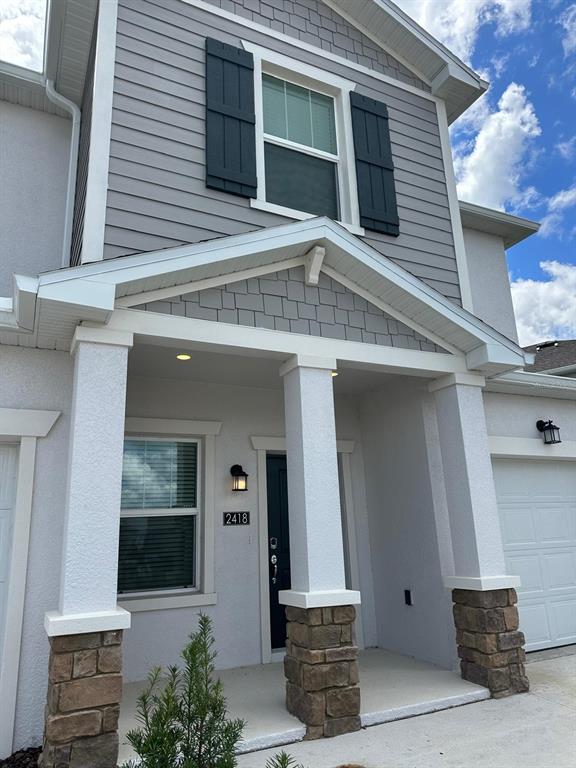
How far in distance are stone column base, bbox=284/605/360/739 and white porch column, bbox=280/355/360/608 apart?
0.12m

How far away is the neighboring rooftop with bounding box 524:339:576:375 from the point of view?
9.98m

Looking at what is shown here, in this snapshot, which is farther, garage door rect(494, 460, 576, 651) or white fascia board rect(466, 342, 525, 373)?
garage door rect(494, 460, 576, 651)

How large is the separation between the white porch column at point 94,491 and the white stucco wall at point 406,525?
118 inches

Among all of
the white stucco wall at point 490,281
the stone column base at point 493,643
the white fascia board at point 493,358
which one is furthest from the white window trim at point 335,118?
the stone column base at point 493,643

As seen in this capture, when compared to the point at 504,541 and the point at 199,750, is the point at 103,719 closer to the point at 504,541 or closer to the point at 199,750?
the point at 199,750

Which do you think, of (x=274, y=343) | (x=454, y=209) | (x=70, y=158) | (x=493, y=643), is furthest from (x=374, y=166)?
(x=493, y=643)

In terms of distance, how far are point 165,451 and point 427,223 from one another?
3565 mm

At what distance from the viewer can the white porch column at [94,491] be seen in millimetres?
2908

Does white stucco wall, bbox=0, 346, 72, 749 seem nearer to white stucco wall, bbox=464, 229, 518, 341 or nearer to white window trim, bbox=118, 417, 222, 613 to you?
white window trim, bbox=118, 417, 222, 613

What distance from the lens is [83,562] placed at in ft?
9.76

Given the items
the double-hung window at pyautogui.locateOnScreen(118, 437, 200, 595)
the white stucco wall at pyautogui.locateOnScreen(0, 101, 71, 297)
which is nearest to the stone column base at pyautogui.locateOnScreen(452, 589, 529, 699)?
the double-hung window at pyautogui.locateOnScreen(118, 437, 200, 595)

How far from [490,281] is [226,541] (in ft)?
17.6

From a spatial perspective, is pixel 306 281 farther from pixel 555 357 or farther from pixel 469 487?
pixel 555 357

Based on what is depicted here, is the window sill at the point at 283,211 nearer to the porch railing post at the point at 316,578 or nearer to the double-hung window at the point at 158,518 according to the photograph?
the porch railing post at the point at 316,578
